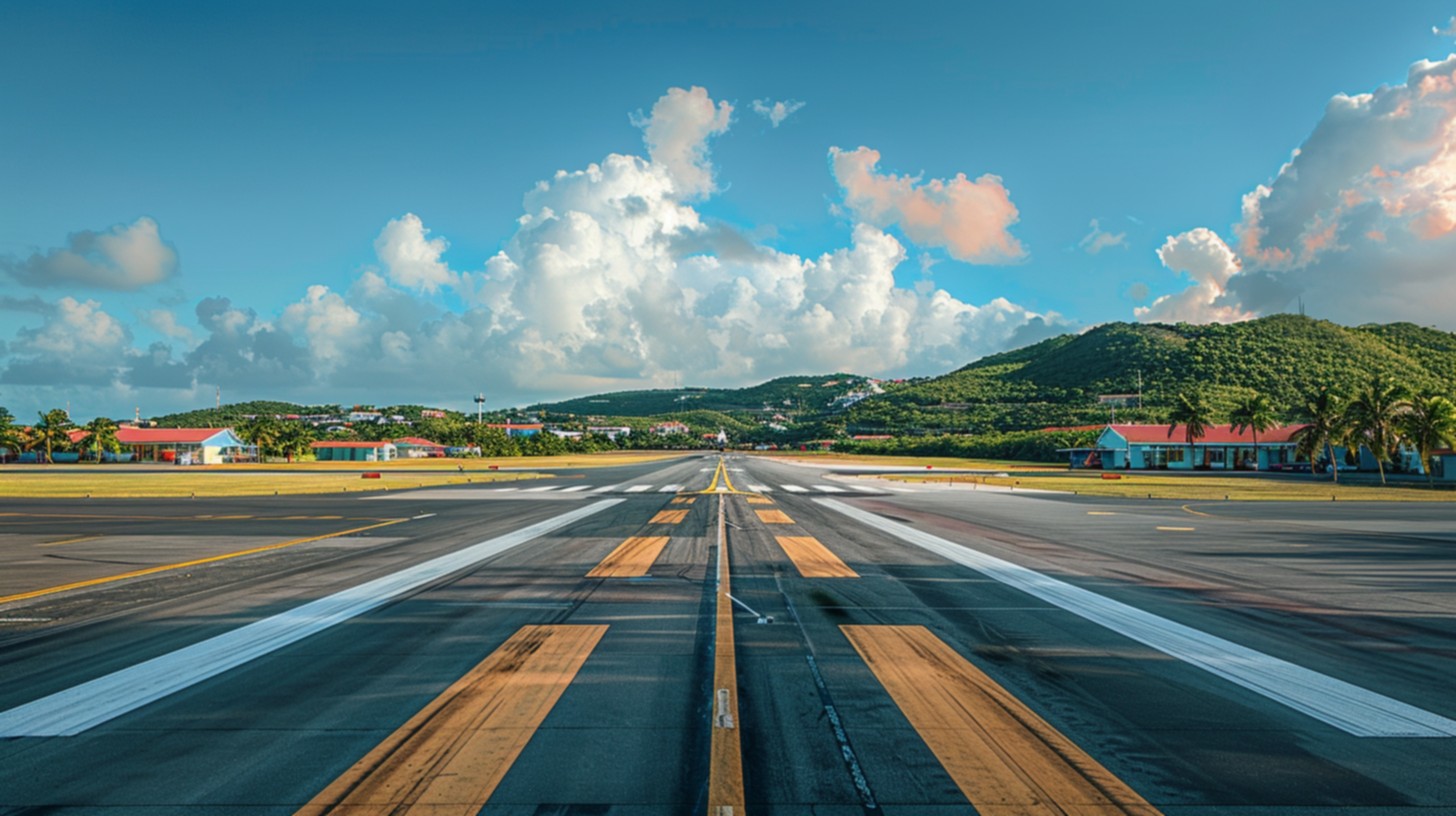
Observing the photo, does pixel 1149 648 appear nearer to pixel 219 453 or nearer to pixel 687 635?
pixel 687 635

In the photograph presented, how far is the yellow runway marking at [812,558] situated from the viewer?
11945 millimetres

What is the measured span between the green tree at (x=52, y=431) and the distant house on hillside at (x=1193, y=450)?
144 meters

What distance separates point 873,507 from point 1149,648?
18911mm

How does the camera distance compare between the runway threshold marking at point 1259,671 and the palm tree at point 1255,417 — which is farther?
the palm tree at point 1255,417

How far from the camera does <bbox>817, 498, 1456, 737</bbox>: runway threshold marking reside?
535 cm

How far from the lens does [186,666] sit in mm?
6645

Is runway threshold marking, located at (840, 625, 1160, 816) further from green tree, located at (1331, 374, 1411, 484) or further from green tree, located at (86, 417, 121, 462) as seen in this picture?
green tree, located at (86, 417, 121, 462)

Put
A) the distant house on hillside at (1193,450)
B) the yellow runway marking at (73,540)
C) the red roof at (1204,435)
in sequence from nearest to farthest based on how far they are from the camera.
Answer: the yellow runway marking at (73,540)
the distant house on hillside at (1193,450)
the red roof at (1204,435)

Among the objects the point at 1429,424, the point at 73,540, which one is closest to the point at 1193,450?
the point at 1429,424

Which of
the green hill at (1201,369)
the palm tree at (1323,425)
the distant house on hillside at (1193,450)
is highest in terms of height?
the green hill at (1201,369)

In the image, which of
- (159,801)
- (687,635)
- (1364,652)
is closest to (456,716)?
(159,801)

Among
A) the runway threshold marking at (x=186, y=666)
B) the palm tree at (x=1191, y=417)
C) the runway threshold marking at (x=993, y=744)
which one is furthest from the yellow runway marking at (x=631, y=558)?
the palm tree at (x=1191, y=417)

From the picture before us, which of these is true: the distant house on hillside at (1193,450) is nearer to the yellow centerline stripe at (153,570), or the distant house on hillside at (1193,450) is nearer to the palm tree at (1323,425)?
the palm tree at (1323,425)

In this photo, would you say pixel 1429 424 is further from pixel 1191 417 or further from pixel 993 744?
pixel 993 744
